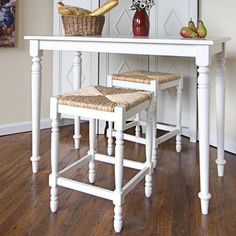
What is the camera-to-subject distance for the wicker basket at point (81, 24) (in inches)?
82.3

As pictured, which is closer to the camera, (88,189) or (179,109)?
(88,189)

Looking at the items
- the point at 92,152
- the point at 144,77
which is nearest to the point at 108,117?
the point at 92,152

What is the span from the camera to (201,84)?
1.66 metres

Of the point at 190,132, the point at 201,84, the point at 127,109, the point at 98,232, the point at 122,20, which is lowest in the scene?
the point at 98,232

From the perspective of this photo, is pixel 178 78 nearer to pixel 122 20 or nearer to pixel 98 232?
pixel 122 20

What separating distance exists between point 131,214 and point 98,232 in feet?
0.74

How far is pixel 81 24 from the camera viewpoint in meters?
2.10

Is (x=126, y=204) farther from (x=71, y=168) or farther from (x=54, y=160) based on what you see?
(x=54, y=160)

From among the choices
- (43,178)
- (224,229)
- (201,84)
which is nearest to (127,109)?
(201,84)

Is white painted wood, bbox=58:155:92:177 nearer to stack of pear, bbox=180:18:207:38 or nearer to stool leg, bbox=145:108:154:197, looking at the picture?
stool leg, bbox=145:108:154:197

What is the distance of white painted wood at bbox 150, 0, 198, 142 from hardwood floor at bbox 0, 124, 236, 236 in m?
0.51

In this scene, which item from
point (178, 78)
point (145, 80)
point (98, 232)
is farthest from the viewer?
point (178, 78)

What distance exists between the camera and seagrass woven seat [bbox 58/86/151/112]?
5.21 ft

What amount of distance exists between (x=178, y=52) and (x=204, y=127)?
0.37 metres
